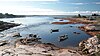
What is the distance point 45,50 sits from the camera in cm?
4247

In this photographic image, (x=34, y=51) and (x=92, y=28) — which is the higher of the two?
(x=34, y=51)

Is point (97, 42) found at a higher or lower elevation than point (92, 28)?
higher

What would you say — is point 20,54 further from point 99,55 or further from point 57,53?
point 99,55

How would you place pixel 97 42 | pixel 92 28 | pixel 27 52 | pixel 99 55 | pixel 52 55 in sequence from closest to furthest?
pixel 99 55
pixel 52 55
pixel 27 52
pixel 97 42
pixel 92 28

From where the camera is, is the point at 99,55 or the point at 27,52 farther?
the point at 27,52

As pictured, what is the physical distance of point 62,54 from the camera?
130 ft

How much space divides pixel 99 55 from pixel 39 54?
37.3ft

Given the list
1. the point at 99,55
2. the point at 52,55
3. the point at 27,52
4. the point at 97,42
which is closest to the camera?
the point at 99,55

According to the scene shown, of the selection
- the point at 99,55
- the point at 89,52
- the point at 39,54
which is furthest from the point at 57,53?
the point at 99,55

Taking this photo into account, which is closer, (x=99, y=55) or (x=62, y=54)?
(x=99, y=55)

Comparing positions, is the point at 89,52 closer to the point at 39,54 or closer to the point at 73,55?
the point at 73,55

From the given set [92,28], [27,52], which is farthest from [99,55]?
[92,28]

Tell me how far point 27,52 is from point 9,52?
12.5ft

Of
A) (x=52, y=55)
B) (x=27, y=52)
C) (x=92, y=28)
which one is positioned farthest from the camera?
(x=92, y=28)
